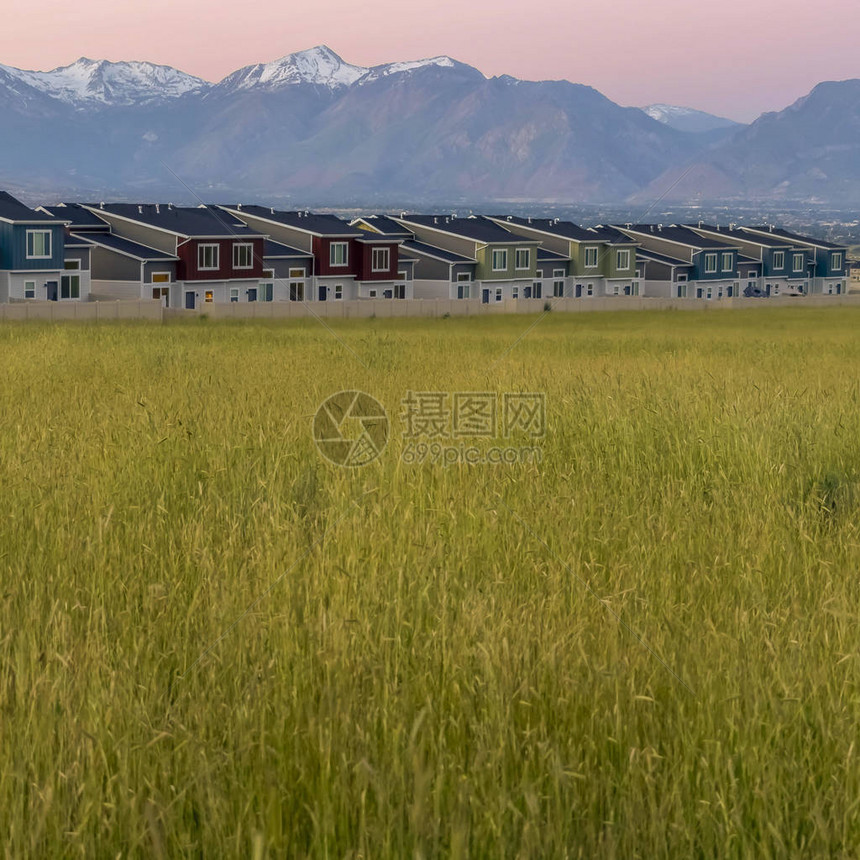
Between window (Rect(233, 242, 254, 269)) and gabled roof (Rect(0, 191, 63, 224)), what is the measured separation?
12240mm

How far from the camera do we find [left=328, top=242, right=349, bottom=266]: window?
77.4 metres

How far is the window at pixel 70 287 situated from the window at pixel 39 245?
2.23 metres

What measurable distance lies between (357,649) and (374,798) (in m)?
1.15

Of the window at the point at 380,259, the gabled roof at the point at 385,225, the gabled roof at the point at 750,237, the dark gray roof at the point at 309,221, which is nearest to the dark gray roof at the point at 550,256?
the gabled roof at the point at 385,225

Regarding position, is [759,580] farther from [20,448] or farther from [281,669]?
[20,448]

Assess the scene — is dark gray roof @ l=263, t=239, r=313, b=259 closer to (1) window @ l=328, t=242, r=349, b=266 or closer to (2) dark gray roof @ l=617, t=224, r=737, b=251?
(1) window @ l=328, t=242, r=349, b=266

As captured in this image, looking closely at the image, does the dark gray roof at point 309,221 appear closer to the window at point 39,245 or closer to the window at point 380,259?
the window at point 380,259

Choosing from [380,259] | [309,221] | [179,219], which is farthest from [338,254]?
[179,219]

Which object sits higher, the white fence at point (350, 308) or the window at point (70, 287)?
the window at point (70, 287)

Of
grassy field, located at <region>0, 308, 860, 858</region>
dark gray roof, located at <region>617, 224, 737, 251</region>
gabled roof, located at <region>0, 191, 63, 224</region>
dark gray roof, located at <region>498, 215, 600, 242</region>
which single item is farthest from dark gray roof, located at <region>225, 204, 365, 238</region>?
grassy field, located at <region>0, 308, 860, 858</region>

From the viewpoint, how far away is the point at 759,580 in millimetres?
5336

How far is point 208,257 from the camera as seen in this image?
6981 centimetres

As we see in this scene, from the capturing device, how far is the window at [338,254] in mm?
77438

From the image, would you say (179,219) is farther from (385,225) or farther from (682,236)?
(682,236)
